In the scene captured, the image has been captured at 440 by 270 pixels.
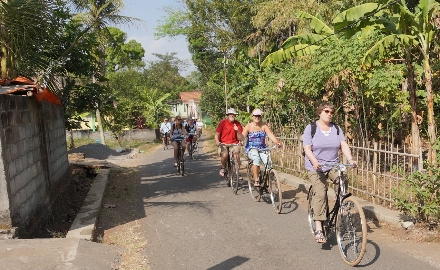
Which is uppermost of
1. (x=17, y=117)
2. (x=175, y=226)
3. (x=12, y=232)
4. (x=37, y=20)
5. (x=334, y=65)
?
(x=37, y=20)

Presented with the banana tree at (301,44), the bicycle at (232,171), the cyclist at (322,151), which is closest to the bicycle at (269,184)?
the bicycle at (232,171)

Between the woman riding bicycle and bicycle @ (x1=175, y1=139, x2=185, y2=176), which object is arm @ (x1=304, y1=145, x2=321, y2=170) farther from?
the woman riding bicycle

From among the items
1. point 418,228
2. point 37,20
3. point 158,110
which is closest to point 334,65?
point 418,228

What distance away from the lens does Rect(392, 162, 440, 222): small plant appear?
228 inches

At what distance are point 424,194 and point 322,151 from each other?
150 cm

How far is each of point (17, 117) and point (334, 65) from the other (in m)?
6.51

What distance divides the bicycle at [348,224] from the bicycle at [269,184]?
7.05ft

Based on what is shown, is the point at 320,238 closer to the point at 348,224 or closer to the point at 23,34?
the point at 348,224

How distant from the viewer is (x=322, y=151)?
571cm

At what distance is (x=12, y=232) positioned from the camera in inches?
218

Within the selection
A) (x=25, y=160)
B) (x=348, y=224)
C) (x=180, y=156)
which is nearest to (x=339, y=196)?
(x=348, y=224)

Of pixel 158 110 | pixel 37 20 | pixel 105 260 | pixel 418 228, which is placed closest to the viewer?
pixel 105 260

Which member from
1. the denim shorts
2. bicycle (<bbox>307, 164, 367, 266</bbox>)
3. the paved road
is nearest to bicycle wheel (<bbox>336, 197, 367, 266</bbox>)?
bicycle (<bbox>307, 164, 367, 266</bbox>)

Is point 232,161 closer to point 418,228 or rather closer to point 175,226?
point 175,226
